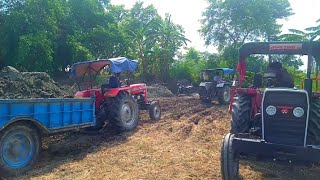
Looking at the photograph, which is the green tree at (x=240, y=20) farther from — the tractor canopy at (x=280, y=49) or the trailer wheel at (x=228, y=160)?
the trailer wheel at (x=228, y=160)

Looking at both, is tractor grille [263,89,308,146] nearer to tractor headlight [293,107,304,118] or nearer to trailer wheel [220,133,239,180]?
tractor headlight [293,107,304,118]

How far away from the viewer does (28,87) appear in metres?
8.30

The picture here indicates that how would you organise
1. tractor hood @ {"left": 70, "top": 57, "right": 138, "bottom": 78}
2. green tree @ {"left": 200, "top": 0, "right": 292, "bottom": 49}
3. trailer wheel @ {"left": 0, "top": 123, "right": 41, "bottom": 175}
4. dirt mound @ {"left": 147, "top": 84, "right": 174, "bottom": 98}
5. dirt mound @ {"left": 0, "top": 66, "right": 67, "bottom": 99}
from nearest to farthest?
trailer wheel @ {"left": 0, "top": 123, "right": 41, "bottom": 175} < dirt mound @ {"left": 0, "top": 66, "right": 67, "bottom": 99} < tractor hood @ {"left": 70, "top": 57, "right": 138, "bottom": 78} < dirt mound @ {"left": 147, "top": 84, "right": 174, "bottom": 98} < green tree @ {"left": 200, "top": 0, "right": 292, "bottom": 49}

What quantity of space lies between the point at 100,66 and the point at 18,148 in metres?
4.42

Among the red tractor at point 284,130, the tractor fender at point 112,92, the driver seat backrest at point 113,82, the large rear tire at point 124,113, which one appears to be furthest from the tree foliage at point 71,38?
the red tractor at point 284,130

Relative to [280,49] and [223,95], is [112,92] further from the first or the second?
[223,95]

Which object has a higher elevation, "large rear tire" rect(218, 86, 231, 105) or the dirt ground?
"large rear tire" rect(218, 86, 231, 105)

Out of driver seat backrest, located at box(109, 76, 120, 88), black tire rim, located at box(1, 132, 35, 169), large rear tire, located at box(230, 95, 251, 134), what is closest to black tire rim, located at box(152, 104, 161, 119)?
driver seat backrest, located at box(109, 76, 120, 88)

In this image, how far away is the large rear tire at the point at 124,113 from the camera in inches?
381

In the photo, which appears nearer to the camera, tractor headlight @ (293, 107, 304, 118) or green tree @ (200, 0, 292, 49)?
tractor headlight @ (293, 107, 304, 118)

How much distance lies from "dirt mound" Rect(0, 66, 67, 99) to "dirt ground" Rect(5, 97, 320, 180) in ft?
3.94

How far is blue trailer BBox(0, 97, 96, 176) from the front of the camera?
613 centimetres

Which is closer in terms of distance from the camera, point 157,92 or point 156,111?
point 156,111

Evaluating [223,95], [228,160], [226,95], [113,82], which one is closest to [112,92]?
[113,82]
